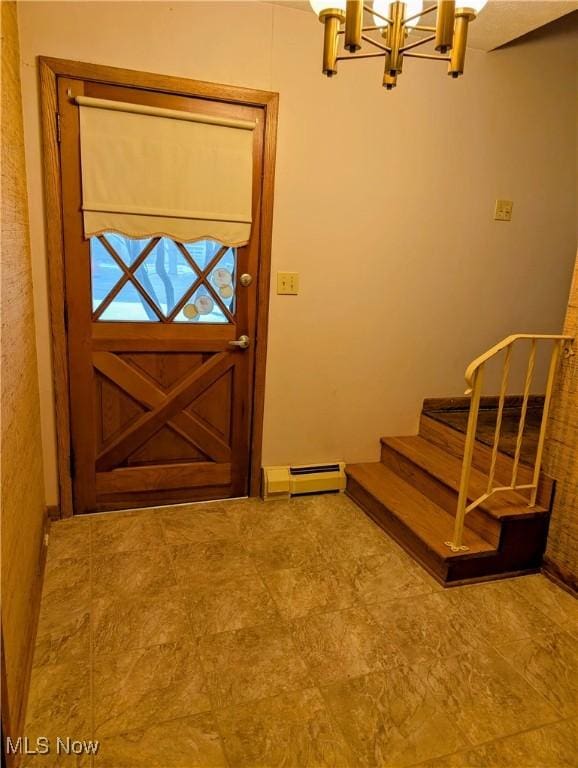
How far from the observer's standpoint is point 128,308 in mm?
2592

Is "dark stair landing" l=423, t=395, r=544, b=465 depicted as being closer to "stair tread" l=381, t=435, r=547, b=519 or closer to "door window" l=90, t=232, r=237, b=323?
"stair tread" l=381, t=435, r=547, b=519

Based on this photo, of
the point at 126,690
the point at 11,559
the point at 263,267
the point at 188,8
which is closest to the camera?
the point at 11,559

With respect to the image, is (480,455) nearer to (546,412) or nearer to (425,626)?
(546,412)

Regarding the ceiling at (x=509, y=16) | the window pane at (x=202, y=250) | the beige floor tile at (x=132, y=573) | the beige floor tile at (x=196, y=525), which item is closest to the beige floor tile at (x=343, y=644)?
the beige floor tile at (x=132, y=573)

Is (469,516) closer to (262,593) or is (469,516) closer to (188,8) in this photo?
(262,593)

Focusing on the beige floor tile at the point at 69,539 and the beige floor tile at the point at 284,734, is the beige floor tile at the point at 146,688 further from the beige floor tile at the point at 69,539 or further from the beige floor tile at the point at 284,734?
the beige floor tile at the point at 69,539

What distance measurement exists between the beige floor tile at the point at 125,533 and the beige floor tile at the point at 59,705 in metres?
0.73

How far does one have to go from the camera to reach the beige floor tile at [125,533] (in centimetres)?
245

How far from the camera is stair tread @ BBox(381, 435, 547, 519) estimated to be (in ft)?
7.66

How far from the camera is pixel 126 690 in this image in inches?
64.7

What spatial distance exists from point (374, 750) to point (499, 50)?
3391mm

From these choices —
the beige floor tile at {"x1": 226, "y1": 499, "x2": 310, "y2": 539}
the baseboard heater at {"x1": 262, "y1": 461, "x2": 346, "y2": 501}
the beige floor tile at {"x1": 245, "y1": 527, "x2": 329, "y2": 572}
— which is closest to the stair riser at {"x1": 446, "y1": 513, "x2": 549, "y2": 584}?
the beige floor tile at {"x1": 245, "y1": 527, "x2": 329, "y2": 572}

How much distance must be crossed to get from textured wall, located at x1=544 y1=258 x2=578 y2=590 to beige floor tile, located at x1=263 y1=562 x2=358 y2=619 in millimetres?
949

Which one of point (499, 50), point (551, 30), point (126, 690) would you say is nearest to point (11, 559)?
point (126, 690)
